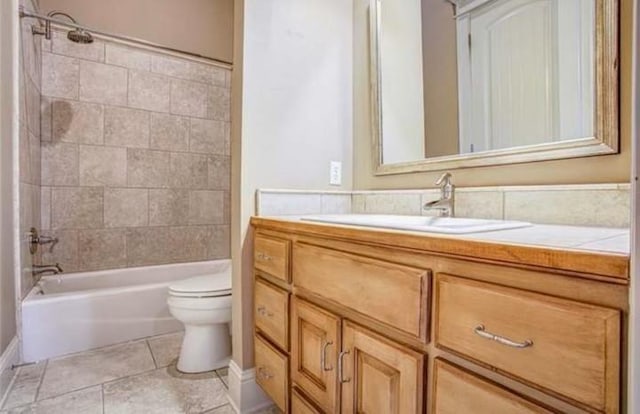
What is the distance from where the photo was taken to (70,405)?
60.5 inches

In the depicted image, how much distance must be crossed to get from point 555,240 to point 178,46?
3097mm

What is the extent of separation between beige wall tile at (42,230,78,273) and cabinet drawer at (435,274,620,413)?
2.70 meters

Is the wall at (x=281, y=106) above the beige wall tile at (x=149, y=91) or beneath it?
beneath

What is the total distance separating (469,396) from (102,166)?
2.81 meters

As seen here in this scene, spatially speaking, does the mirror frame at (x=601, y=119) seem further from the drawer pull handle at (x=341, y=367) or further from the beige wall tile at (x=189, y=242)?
the beige wall tile at (x=189, y=242)

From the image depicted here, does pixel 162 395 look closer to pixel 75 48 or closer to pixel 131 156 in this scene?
pixel 131 156

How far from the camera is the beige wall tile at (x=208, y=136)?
9.89 feet

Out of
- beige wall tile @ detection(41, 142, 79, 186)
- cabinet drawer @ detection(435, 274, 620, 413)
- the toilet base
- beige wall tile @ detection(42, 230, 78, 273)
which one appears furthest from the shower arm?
cabinet drawer @ detection(435, 274, 620, 413)

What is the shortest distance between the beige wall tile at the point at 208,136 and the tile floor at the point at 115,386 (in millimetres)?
1686

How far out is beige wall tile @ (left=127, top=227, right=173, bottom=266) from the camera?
2725 mm

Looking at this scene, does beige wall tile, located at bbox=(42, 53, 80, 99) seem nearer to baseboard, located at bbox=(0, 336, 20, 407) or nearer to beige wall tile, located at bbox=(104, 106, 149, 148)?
beige wall tile, located at bbox=(104, 106, 149, 148)

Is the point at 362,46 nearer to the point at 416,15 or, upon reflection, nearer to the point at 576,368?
the point at 416,15

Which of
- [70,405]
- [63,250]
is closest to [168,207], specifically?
[63,250]

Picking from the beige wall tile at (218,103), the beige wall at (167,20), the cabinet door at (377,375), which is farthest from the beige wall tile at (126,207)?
the cabinet door at (377,375)
